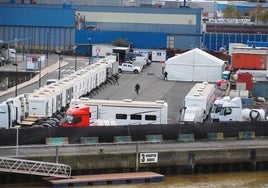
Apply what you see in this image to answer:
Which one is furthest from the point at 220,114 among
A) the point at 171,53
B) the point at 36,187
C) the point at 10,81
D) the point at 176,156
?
the point at 171,53

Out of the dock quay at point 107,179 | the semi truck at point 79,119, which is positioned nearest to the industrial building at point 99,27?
the semi truck at point 79,119

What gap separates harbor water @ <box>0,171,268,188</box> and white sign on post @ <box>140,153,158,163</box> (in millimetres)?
536

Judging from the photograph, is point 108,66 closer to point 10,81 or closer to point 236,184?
point 10,81

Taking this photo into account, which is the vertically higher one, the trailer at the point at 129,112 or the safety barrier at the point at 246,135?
the trailer at the point at 129,112

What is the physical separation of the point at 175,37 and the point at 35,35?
9761mm

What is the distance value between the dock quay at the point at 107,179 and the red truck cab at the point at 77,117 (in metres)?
3.23

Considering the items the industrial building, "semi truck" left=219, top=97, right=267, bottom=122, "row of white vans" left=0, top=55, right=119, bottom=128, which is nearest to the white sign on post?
"row of white vans" left=0, top=55, right=119, bottom=128

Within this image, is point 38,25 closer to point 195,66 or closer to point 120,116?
point 195,66

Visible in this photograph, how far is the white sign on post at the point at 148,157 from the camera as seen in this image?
19.0 metres

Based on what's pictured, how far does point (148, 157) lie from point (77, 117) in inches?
132

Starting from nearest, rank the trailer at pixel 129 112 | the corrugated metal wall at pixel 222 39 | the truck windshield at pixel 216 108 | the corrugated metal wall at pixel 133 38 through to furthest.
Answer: the trailer at pixel 129 112 < the truck windshield at pixel 216 108 < the corrugated metal wall at pixel 133 38 < the corrugated metal wall at pixel 222 39

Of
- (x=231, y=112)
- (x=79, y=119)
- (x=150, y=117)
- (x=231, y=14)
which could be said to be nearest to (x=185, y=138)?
(x=150, y=117)

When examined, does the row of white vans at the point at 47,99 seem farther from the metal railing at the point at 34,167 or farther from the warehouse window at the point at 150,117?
the metal railing at the point at 34,167

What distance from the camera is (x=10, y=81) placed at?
117ft
